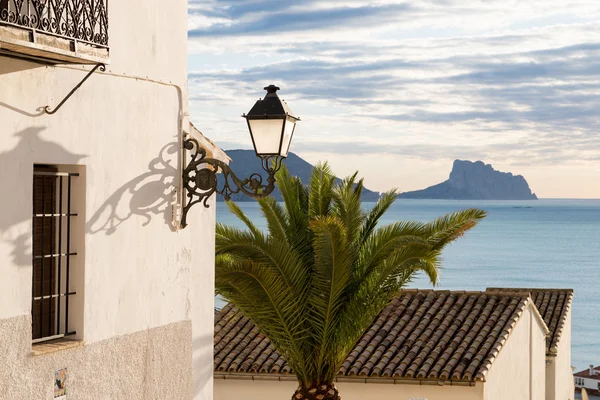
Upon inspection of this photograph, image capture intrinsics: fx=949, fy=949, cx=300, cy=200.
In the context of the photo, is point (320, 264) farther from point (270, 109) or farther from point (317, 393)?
point (270, 109)

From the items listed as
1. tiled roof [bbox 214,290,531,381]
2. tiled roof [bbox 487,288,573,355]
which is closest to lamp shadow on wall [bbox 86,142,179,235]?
tiled roof [bbox 214,290,531,381]

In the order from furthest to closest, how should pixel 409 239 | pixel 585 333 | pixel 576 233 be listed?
pixel 576 233
pixel 585 333
pixel 409 239

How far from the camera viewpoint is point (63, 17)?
6395mm

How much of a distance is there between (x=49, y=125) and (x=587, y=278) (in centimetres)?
10777

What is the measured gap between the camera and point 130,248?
791 cm

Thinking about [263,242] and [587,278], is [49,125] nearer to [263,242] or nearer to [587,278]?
[263,242]

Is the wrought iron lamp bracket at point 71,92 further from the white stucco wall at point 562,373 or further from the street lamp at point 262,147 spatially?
the white stucco wall at point 562,373

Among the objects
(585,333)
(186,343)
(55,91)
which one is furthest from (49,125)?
(585,333)

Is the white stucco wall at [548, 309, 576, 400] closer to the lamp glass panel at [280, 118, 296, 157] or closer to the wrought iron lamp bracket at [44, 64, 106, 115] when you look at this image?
the lamp glass panel at [280, 118, 296, 157]

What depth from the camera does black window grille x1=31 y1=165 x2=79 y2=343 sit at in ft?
23.1

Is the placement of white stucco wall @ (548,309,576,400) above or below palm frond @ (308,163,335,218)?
below

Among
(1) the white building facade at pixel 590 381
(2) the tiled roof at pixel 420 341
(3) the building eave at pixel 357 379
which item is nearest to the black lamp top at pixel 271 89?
(2) the tiled roof at pixel 420 341

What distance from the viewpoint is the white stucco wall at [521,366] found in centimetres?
2048

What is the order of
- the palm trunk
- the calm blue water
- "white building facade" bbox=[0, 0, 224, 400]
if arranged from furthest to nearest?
1. the calm blue water
2. the palm trunk
3. "white building facade" bbox=[0, 0, 224, 400]
